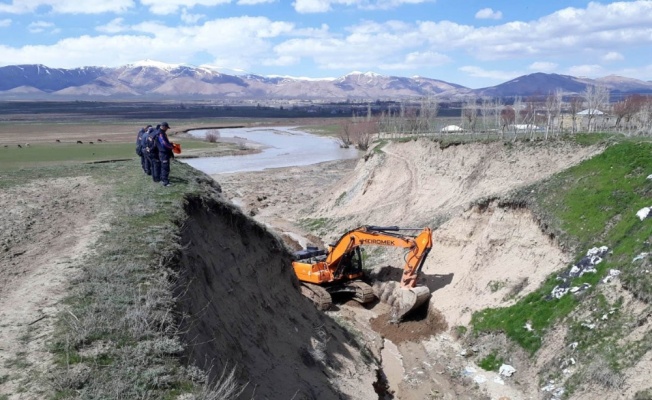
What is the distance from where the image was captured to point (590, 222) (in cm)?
2233

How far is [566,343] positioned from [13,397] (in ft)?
50.9

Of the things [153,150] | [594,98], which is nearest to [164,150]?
[153,150]

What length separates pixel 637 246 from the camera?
18531 mm

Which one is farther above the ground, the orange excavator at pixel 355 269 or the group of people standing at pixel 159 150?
the group of people standing at pixel 159 150

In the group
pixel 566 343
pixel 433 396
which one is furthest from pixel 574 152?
pixel 433 396

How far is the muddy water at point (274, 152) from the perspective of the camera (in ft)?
266

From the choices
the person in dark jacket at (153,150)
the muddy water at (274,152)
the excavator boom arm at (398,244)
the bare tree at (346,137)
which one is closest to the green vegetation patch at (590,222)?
the excavator boom arm at (398,244)

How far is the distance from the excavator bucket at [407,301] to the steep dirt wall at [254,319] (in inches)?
175

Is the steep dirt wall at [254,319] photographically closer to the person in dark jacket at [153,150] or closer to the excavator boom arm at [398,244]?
the person in dark jacket at [153,150]

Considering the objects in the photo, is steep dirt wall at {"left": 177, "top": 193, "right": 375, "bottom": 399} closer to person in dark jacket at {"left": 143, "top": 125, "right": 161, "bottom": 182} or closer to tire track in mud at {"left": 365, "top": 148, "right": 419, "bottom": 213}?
person in dark jacket at {"left": 143, "top": 125, "right": 161, "bottom": 182}

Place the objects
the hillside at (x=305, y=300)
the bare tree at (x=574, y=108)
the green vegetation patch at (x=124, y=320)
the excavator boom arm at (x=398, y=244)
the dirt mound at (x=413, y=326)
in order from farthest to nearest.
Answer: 1. the bare tree at (x=574, y=108)
2. the excavator boom arm at (x=398, y=244)
3. the dirt mound at (x=413, y=326)
4. the hillside at (x=305, y=300)
5. the green vegetation patch at (x=124, y=320)

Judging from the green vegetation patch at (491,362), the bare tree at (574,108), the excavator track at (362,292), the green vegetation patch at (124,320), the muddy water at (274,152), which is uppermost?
the bare tree at (574,108)

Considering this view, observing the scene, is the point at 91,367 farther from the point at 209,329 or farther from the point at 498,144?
the point at 498,144

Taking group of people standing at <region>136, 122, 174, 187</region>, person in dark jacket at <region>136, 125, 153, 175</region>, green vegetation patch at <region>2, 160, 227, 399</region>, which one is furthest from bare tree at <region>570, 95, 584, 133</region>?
green vegetation patch at <region>2, 160, 227, 399</region>
